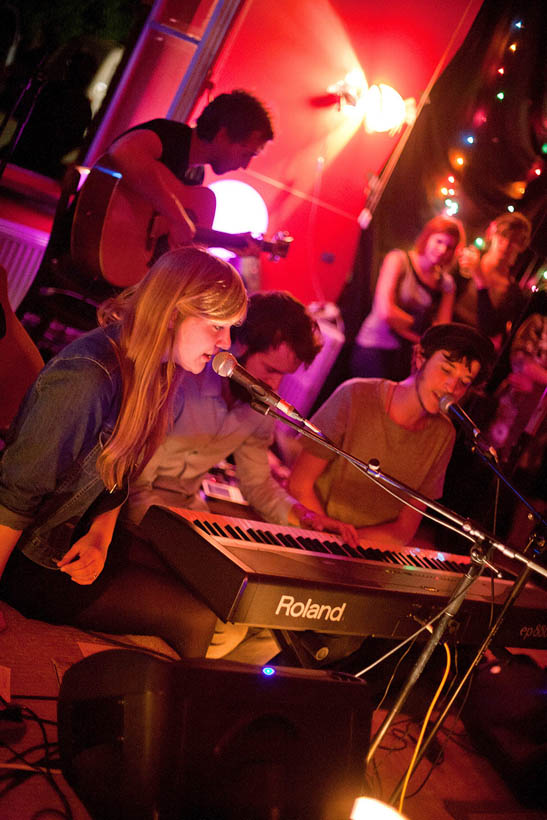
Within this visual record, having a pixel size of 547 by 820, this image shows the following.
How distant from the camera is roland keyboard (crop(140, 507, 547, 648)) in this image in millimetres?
1895

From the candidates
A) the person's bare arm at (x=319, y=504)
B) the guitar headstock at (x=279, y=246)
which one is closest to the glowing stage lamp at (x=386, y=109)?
the guitar headstock at (x=279, y=246)

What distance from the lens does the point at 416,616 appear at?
2188 millimetres

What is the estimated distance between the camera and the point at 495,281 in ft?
17.7

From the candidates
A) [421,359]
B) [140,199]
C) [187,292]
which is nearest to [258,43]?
[140,199]

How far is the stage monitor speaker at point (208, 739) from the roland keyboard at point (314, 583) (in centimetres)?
28

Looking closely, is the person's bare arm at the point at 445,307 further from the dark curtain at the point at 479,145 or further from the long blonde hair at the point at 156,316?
the long blonde hair at the point at 156,316

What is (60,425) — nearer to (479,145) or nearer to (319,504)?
(319,504)

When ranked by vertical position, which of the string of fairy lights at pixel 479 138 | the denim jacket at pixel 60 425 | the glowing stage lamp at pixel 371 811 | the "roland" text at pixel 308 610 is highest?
the string of fairy lights at pixel 479 138

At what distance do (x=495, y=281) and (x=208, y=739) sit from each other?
182 inches

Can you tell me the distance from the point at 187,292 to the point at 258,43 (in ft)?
13.3

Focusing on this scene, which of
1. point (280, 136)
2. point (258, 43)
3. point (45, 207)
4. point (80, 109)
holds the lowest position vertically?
point (45, 207)

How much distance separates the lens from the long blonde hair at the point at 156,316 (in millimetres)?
1985

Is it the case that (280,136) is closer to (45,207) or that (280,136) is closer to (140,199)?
(45,207)

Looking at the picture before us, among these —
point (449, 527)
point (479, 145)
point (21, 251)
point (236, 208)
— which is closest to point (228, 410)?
point (449, 527)
